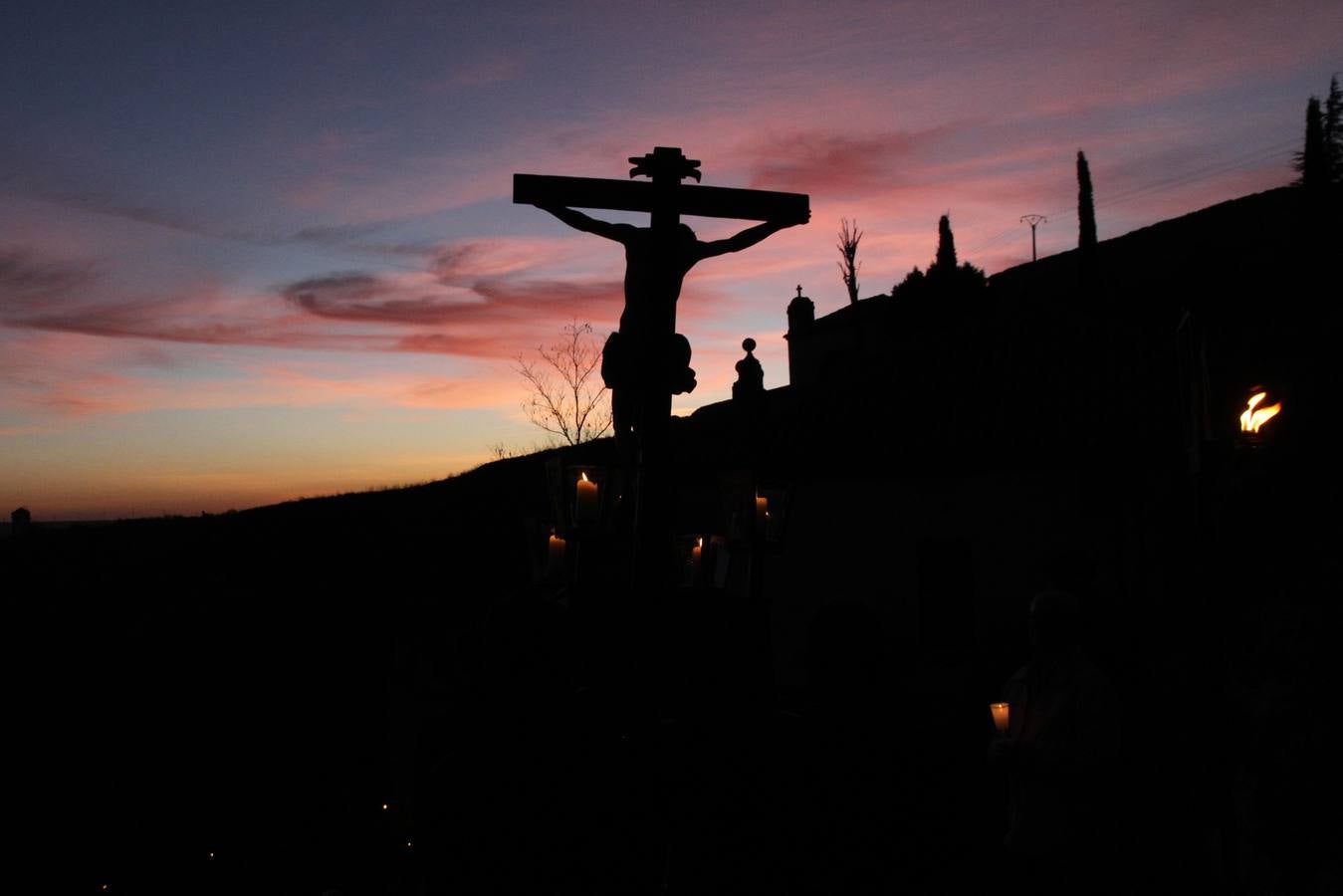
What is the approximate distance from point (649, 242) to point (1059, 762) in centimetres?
287

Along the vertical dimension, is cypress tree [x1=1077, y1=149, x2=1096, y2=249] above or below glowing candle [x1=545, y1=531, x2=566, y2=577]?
above

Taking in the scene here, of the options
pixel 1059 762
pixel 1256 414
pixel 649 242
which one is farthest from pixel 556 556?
pixel 1256 414

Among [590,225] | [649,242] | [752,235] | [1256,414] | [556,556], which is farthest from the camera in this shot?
[556,556]

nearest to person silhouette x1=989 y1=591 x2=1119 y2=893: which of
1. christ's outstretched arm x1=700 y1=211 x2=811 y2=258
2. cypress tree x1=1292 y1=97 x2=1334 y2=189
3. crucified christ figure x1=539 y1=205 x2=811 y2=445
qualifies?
crucified christ figure x1=539 y1=205 x2=811 y2=445

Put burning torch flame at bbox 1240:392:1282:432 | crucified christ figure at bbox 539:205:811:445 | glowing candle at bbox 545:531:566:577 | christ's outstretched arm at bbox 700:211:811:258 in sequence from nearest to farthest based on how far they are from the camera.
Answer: crucified christ figure at bbox 539:205:811:445
christ's outstretched arm at bbox 700:211:811:258
burning torch flame at bbox 1240:392:1282:432
glowing candle at bbox 545:531:566:577

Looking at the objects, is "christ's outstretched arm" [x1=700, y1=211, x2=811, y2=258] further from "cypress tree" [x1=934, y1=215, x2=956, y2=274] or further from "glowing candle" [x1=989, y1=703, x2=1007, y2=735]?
"cypress tree" [x1=934, y1=215, x2=956, y2=274]

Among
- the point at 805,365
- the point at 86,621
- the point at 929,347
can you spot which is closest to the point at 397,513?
the point at 86,621

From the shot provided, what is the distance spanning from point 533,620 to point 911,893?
1.19 meters

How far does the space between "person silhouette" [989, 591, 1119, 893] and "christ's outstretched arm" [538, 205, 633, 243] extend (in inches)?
99.2

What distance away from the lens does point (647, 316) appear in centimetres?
443

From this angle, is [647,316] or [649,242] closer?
[647,316]

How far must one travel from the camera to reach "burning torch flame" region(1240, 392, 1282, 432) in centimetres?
546

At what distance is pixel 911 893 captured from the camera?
7.76 feet

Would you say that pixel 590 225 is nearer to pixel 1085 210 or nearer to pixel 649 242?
pixel 649 242
